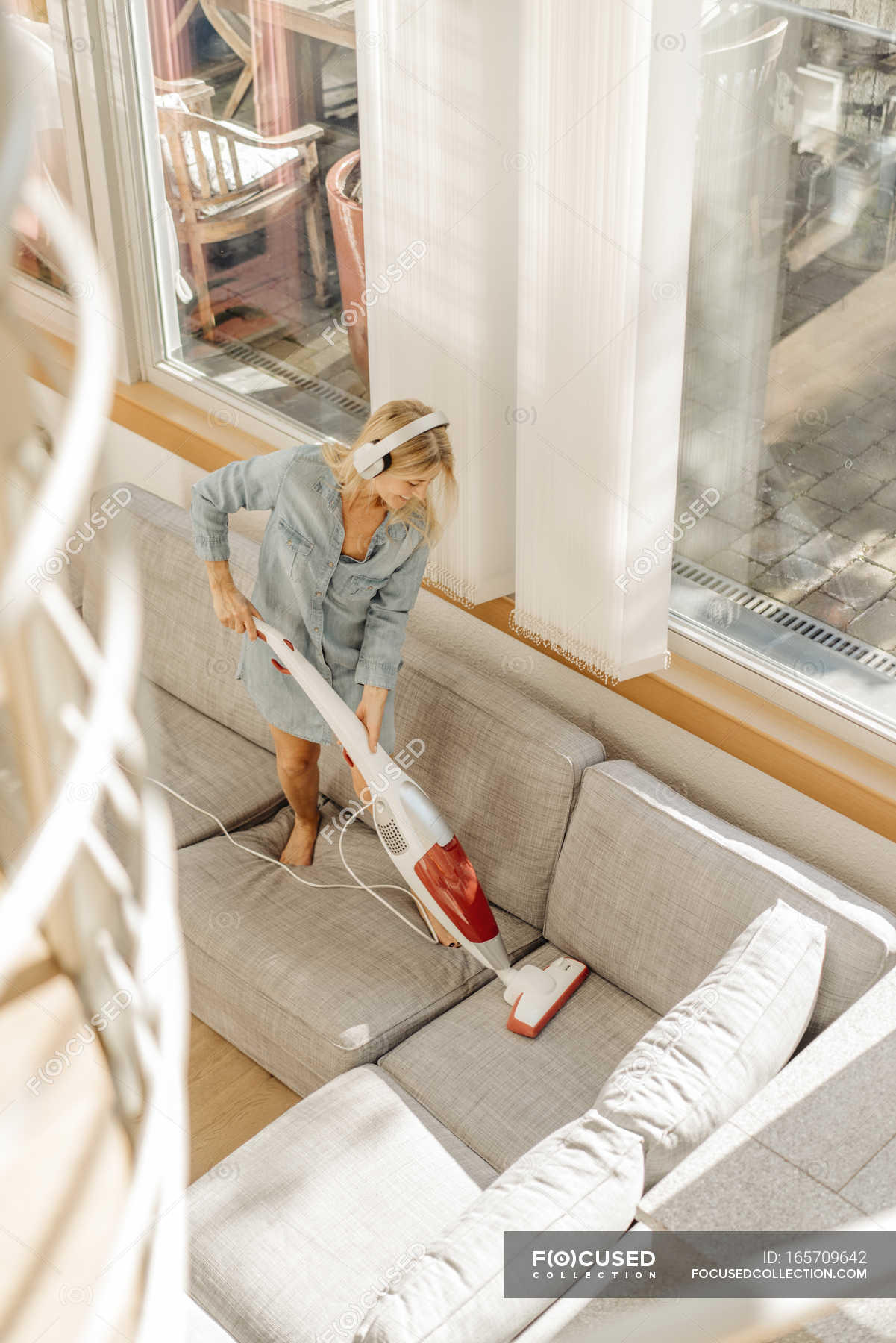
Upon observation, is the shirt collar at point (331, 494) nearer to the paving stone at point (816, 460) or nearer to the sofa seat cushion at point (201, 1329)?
the paving stone at point (816, 460)

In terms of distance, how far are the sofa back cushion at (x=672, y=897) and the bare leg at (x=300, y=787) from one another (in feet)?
1.93

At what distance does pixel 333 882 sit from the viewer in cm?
286

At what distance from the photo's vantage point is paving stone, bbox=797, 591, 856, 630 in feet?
8.36

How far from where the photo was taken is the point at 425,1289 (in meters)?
1.76

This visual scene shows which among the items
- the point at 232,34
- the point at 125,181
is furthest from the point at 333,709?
the point at 125,181

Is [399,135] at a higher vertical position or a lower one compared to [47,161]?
higher

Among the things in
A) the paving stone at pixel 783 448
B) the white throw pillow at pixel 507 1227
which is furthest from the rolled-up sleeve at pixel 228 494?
the white throw pillow at pixel 507 1227

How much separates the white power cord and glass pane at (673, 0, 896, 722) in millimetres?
876

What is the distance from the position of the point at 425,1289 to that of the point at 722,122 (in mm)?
1964

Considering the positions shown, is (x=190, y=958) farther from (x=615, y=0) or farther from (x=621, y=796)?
(x=615, y=0)

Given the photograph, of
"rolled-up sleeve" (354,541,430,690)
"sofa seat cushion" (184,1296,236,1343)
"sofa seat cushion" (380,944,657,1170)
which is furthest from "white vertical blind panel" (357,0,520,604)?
"sofa seat cushion" (184,1296,236,1343)

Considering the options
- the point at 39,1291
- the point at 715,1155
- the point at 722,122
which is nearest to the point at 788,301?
the point at 722,122

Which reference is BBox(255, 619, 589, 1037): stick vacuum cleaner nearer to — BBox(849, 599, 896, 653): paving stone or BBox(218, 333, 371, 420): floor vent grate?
BBox(849, 599, 896, 653): paving stone

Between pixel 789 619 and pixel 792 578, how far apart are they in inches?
3.3
